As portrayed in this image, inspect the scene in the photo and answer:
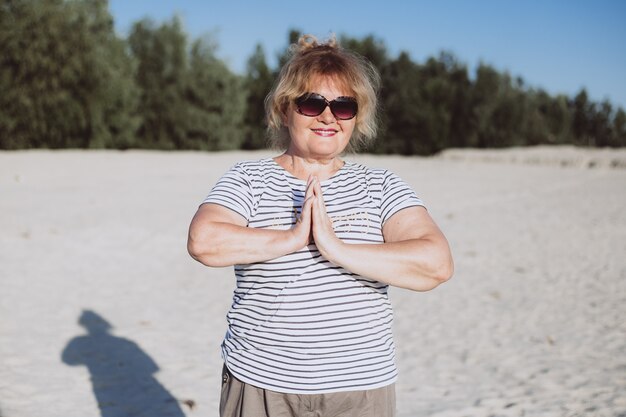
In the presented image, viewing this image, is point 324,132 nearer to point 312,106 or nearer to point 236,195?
point 312,106

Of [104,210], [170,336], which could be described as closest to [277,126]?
[170,336]

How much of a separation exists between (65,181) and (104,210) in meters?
5.29

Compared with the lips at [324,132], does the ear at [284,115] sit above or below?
above

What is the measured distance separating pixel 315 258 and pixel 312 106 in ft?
1.52

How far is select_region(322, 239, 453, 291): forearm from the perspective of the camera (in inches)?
67.4

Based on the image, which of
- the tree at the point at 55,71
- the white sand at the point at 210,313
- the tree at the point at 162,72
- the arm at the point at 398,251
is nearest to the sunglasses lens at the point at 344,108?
the arm at the point at 398,251

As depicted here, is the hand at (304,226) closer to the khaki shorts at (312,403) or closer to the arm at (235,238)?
the arm at (235,238)

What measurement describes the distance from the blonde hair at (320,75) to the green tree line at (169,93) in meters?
9.00

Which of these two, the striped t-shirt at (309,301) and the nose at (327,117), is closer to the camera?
the striped t-shirt at (309,301)

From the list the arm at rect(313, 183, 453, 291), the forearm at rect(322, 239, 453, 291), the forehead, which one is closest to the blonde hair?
the forehead

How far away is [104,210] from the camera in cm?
1253

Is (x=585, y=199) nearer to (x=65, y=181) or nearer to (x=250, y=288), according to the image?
(x=65, y=181)

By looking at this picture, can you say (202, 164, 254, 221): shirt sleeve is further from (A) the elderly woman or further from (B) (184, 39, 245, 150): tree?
(B) (184, 39, 245, 150): tree

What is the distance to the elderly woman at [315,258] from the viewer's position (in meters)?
1.77
